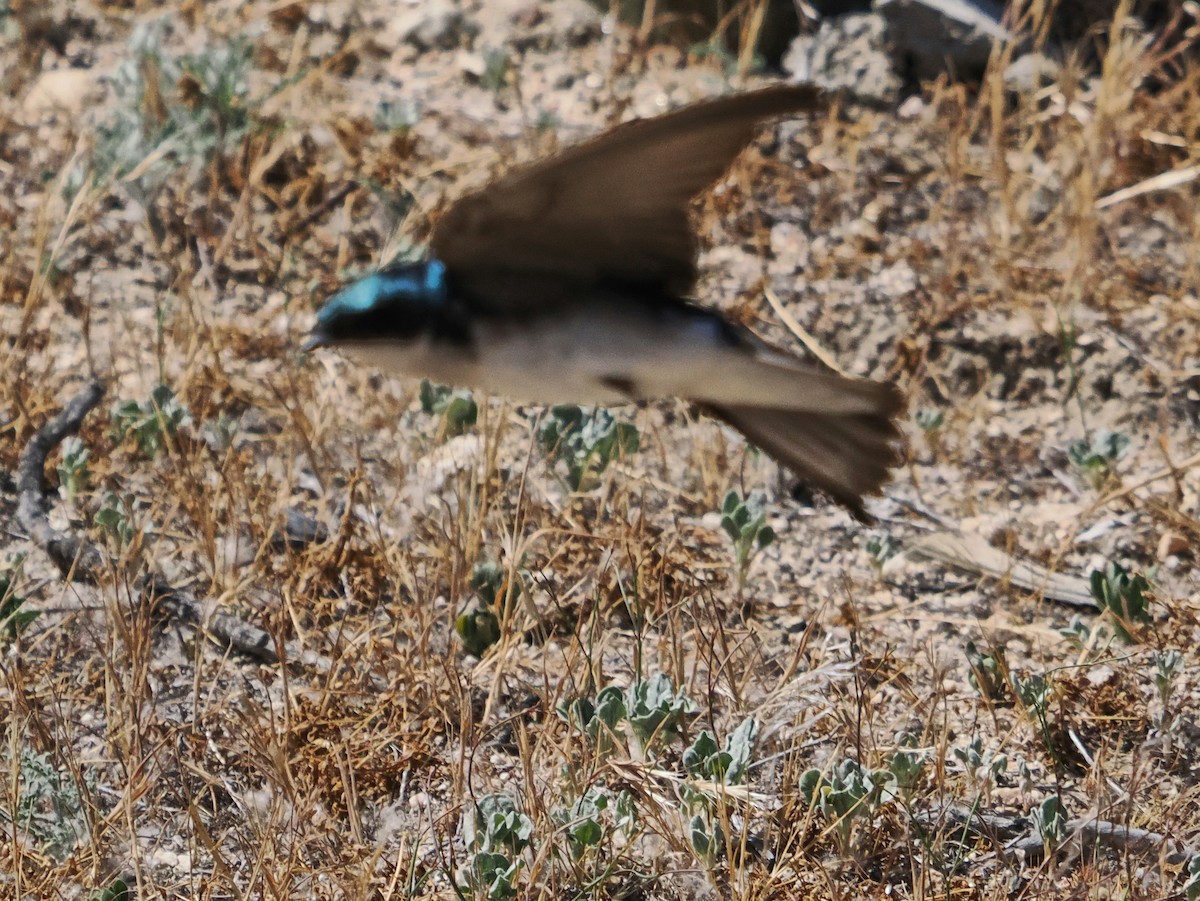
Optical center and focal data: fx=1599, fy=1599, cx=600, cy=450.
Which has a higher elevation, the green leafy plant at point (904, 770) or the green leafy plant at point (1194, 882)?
the green leafy plant at point (1194, 882)

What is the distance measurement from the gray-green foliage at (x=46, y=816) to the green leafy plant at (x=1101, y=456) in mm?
2215

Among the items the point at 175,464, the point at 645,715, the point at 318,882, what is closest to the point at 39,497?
the point at 175,464

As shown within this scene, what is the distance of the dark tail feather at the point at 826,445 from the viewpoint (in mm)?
2414

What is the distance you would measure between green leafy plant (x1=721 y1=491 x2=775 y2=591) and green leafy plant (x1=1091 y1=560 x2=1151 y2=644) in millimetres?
638

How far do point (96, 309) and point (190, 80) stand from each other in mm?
776

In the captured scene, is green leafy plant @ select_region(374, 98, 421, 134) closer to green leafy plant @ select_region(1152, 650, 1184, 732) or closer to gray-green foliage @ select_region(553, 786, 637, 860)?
gray-green foliage @ select_region(553, 786, 637, 860)

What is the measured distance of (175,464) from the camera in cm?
338

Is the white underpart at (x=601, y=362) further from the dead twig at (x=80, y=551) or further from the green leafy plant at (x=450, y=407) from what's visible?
the green leafy plant at (x=450, y=407)

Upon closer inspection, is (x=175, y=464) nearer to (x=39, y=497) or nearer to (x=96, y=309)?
(x=39, y=497)

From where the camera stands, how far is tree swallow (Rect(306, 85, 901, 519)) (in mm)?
2041

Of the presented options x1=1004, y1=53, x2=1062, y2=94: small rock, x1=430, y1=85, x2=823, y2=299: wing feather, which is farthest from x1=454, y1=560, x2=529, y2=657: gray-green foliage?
x1=1004, y1=53, x2=1062, y2=94: small rock

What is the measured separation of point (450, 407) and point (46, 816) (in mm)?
1342

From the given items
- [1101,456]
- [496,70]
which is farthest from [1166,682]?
[496,70]

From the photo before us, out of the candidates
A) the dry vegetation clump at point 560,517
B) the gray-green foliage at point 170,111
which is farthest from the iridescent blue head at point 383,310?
the gray-green foliage at point 170,111
